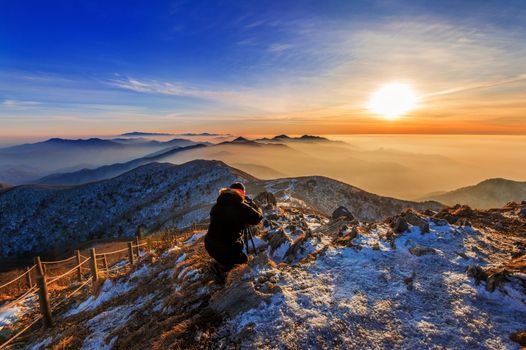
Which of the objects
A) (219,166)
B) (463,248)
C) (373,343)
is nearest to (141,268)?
(373,343)

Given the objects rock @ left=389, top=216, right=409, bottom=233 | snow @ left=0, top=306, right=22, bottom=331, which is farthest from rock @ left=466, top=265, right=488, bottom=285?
snow @ left=0, top=306, right=22, bottom=331

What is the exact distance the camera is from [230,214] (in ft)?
20.0

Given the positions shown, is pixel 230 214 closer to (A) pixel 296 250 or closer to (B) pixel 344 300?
(B) pixel 344 300

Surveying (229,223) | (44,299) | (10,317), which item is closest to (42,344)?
(44,299)

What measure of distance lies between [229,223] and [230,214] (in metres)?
0.28

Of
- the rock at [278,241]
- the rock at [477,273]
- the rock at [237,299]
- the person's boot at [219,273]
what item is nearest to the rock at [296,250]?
the rock at [278,241]

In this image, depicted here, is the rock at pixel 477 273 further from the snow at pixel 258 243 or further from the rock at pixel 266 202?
the rock at pixel 266 202

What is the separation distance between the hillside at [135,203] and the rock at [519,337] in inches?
1372

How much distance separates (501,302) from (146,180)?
65679 millimetres

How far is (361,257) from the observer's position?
298 inches

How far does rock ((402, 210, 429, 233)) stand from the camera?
8789 mm

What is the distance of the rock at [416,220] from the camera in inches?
346

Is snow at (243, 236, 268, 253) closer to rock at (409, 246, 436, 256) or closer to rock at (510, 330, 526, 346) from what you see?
rock at (409, 246, 436, 256)

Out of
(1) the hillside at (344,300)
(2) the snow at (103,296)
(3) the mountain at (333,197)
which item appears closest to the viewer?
(1) the hillside at (344,300)
